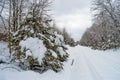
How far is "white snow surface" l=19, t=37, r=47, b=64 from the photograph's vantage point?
32.2ft

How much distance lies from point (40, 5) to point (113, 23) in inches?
593

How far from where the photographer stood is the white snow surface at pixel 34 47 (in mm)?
9800

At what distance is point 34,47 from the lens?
10055 millimetres

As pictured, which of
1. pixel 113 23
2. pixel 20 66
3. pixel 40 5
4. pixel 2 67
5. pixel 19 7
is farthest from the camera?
pixel 113 23

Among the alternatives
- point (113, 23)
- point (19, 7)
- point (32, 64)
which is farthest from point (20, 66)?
point (113, 23)

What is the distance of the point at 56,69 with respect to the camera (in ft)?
35.0

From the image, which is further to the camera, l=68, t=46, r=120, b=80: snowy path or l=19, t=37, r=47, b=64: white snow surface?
l=68, t=46, r=120, b=80: snowy path

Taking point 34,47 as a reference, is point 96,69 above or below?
below

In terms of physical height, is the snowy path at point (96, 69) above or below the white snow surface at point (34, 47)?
below

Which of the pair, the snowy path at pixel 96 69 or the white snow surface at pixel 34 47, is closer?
the white snow surface at pixel 34 47

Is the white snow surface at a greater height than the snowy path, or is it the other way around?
the white snow surface

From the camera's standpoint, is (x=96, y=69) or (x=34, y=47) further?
(x=96, y=69)

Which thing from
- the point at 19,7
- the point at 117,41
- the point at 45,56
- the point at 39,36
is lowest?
the point at 117,41

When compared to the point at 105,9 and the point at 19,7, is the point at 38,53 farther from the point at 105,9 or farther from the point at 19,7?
the point at 105,9
